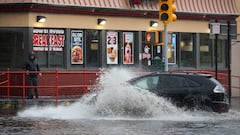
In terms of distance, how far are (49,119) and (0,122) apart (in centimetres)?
147

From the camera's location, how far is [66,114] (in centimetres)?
1844

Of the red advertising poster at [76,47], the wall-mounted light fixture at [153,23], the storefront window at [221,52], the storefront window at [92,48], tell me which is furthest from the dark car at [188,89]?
the storefront window at [221,52]

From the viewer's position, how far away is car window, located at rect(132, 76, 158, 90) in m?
18.2

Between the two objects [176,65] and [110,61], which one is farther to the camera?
[176,65]

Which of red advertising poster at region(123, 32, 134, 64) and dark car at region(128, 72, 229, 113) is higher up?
red advertising poster at region(123, 32, 134, 64)

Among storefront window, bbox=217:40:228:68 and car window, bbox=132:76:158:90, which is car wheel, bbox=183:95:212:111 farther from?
A: storefront window, bbox=217:40:228:68

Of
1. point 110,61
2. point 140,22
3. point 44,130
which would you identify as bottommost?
point 44,130

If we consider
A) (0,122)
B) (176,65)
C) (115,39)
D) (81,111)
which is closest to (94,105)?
(81,111)

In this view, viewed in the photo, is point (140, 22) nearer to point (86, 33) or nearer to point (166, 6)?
point (86, 33)

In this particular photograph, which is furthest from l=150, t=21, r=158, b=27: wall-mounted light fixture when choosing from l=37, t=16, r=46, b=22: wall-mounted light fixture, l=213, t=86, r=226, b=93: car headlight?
l=213, t=86, r=226, b=93: car headlight

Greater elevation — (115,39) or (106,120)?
(115,39)

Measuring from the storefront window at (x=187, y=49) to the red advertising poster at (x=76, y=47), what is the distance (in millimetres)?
5615

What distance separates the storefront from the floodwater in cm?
347

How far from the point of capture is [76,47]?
25250mm
